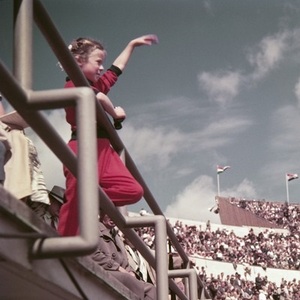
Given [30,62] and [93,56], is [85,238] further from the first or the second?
[93,56]

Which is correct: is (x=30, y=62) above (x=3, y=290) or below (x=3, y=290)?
above

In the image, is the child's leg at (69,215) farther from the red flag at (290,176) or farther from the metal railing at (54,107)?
the red flag at (290,176)

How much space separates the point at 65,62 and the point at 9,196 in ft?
1.86

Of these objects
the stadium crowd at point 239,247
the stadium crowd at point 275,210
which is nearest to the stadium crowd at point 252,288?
the stadium crowd at point 239,247

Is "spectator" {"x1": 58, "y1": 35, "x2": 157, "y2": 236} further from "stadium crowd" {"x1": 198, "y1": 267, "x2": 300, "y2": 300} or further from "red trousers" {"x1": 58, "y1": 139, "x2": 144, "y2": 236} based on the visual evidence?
"stadium crowd" {"x1": 198, "y1": 267, "x2": 300, "y2": 300}

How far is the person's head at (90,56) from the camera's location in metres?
2.84

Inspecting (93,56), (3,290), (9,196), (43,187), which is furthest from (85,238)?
(43,187)

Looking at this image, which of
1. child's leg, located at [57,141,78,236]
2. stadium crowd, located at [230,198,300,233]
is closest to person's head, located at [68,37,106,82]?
child's leg, located at [57,141,78,236]

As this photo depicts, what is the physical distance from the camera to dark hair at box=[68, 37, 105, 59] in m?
2.86

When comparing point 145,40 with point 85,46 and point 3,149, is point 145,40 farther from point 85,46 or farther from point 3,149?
point 3,149

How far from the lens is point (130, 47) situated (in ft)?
9.61

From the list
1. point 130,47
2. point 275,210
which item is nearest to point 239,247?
point 275,210

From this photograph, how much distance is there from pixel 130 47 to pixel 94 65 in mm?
183

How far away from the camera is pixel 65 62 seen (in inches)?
72.1
